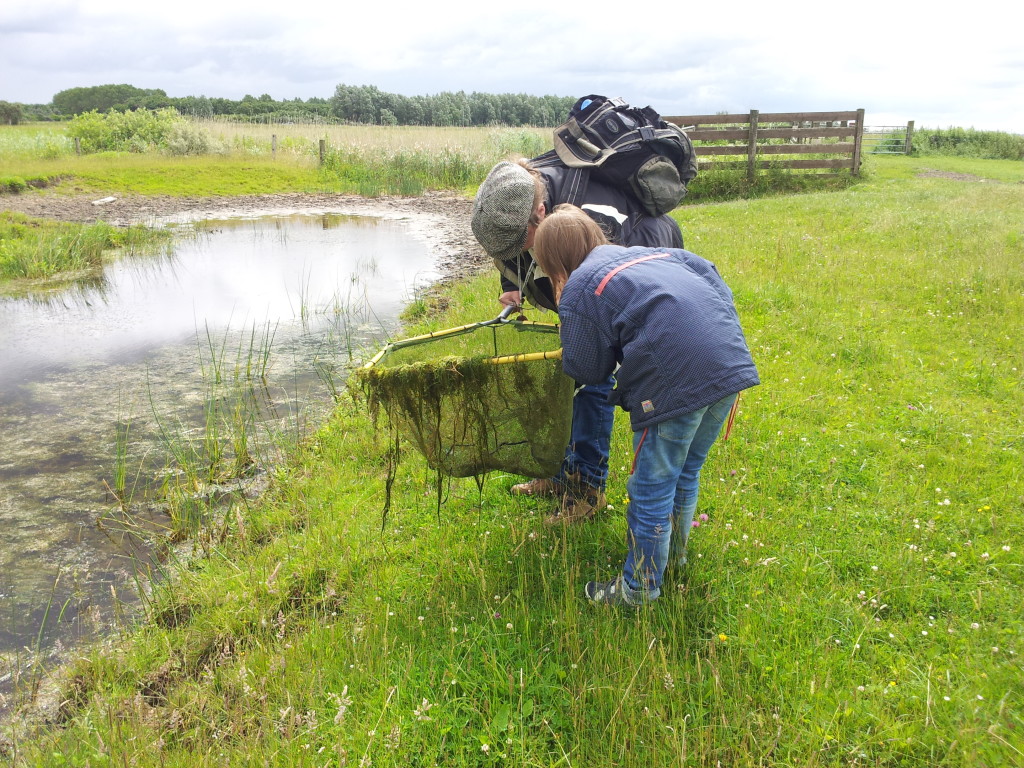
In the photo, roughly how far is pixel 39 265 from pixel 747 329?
1199 cm

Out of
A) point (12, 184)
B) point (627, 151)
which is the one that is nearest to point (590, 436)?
point (627, 151)

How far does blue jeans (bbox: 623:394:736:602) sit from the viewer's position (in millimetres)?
2695

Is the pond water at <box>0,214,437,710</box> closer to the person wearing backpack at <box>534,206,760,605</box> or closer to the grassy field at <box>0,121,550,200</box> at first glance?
the person wearing backpack at <box>534,206,760,605</box>

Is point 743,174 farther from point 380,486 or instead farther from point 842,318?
point 380,486

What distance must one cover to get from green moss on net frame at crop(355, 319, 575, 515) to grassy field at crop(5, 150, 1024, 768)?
0.50 metres

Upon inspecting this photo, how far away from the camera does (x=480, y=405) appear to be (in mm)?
3080

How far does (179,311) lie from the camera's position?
32.3ft

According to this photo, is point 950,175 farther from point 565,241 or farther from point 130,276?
point 565,241

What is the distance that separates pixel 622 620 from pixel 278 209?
64.0ft

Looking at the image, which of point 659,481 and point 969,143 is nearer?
point 659,481

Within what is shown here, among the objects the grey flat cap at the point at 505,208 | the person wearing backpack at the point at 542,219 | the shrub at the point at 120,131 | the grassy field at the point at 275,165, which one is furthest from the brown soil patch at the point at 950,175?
the shrub at the point at 120,131

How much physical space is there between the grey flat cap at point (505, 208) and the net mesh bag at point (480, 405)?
41cm

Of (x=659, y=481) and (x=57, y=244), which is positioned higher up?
(x=57, y=244)

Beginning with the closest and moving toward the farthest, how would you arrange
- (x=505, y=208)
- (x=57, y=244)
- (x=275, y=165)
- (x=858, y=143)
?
(x=505, y=208) < (x=57, y=244) < (x=858, y=143) < (x=275, y=165)
